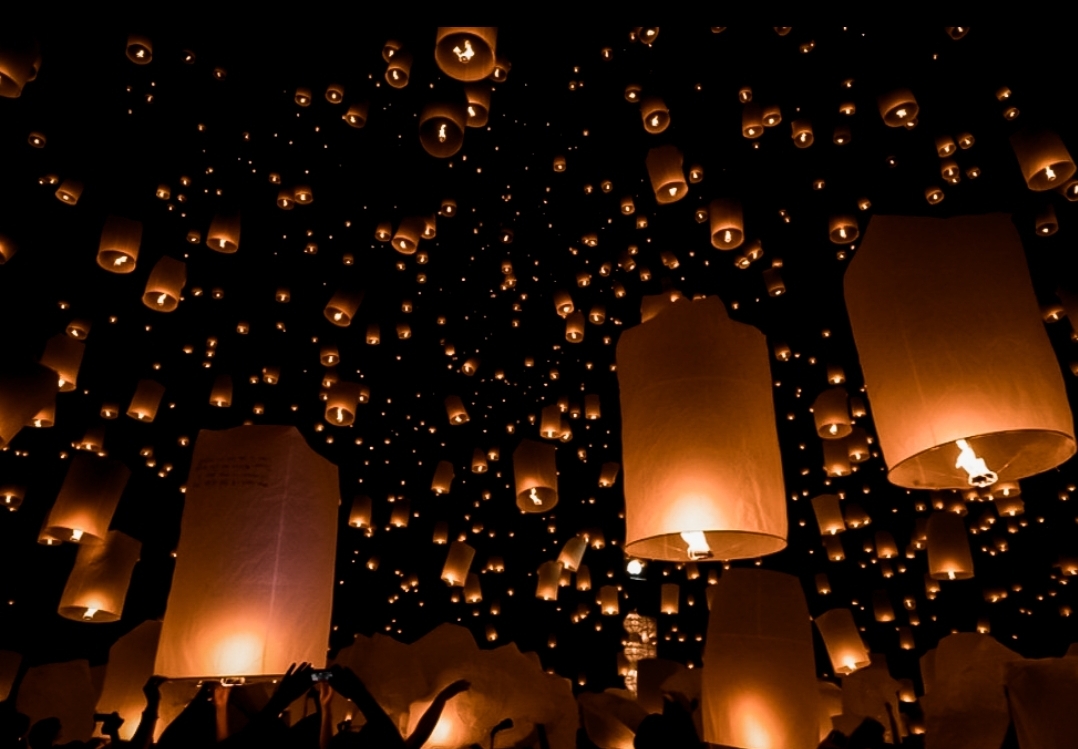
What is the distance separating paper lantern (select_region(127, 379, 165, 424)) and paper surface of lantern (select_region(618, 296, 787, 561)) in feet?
16.7

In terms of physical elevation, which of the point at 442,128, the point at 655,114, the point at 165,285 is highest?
the point at 655,114

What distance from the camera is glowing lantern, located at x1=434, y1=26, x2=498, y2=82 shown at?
2.53 m

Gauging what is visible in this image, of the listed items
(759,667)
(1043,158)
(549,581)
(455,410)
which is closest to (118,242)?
(455,410)

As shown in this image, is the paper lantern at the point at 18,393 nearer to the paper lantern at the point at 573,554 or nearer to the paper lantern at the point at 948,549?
the paper lantern at the point at 948,549

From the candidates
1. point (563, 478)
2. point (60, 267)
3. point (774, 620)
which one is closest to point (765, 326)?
point (563, 478)

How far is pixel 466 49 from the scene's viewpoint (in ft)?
8.45

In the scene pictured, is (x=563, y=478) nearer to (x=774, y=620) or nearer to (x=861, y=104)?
(x=861, y=104)

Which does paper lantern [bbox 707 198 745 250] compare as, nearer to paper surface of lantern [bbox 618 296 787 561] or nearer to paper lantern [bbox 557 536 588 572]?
paper surface of lantern [bbox 618 296 787 561]

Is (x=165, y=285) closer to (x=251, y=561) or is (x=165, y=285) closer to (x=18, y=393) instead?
(x=18, y=393)

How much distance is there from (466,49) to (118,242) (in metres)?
2.81

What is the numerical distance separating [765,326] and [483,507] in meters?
4.81

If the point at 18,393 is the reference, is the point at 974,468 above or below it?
below

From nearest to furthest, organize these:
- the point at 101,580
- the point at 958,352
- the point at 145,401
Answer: the point at 958,352, the point at 101,580, the point at 145,401

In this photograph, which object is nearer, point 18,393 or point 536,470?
point 18,393
